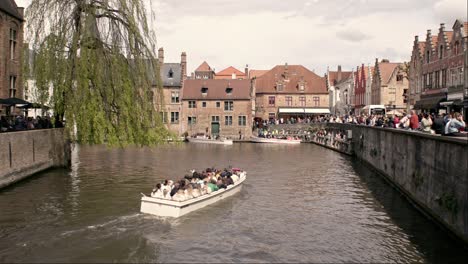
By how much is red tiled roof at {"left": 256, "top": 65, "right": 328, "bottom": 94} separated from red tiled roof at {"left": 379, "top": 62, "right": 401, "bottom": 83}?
1189cm

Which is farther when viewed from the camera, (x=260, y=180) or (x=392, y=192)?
(x=260, y=180)

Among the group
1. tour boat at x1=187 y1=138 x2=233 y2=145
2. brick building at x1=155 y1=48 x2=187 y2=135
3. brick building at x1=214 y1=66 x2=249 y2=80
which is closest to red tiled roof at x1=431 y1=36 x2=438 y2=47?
tour boat at x1=187 y1=138 x2=233 y2=145

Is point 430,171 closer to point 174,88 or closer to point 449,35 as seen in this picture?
point 449,35

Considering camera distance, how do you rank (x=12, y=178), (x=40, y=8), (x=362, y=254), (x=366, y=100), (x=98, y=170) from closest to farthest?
(x=362, y=254)
(x=12, y=178)
(x=40, y=8)
(x=98, y=170)
(x=366, y=100)

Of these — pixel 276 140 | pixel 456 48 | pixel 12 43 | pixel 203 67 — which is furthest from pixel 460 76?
pixel 203 67

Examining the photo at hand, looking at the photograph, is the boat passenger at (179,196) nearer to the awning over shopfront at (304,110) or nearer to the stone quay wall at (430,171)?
the stone quay wall at (430,171)

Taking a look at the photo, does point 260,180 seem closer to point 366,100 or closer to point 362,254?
point 362,254

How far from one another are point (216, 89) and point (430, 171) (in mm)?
52307

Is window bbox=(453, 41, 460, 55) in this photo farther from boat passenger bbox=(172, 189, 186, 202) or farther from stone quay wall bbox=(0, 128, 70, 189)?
stone quay wall bbox=(0, 128, 70, 189)

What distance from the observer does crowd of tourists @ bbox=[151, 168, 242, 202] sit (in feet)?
58.4

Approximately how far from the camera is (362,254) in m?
13.9

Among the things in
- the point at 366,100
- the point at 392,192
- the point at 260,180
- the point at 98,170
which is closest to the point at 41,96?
the point at 98,170

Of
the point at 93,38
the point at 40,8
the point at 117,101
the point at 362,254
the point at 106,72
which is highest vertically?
the point at 40,8

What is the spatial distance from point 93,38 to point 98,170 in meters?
9.94
